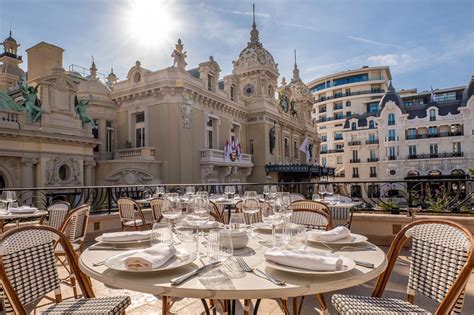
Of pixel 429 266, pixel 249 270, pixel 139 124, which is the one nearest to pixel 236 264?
pixel 249 270

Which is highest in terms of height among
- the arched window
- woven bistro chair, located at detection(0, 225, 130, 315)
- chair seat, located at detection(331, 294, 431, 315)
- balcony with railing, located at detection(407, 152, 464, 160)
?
the arched window

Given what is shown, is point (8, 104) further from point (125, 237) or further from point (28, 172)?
point (125, 237)

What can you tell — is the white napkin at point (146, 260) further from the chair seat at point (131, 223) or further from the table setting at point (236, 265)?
the chair seat at point (131, 223)

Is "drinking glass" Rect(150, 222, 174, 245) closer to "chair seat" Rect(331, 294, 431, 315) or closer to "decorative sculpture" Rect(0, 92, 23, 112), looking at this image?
"chair seat" Rect(331, 294, 431, 315)

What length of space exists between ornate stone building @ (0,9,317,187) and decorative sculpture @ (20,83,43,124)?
49mm

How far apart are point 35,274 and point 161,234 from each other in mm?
893

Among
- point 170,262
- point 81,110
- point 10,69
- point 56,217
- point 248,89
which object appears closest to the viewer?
point 170,262

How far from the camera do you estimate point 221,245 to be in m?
1.81

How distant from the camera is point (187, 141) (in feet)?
63.8

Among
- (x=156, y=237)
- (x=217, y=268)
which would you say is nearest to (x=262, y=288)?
(x=217, y=268)

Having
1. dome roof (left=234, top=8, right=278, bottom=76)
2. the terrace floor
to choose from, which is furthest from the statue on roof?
the terrace floor

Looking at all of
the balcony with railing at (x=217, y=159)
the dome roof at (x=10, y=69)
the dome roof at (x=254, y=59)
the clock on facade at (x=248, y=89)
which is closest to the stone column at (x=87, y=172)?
the balcony with railing at (x=217, y=159)

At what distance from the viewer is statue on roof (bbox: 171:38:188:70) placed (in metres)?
19.0

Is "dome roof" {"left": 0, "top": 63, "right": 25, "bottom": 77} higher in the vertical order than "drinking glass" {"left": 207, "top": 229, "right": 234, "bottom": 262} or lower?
higher
